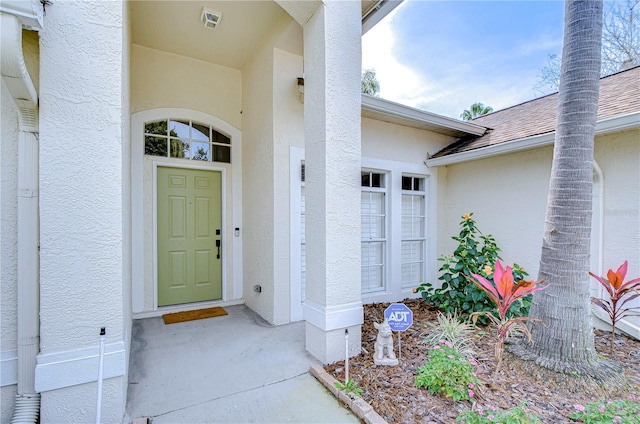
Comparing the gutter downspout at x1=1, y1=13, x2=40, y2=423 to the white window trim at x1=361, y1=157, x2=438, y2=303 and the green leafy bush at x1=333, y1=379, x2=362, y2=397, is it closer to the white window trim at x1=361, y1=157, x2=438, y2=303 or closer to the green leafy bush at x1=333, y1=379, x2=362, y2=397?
the green leafy bush at x1=333, y1=379, x2=362, y2=397

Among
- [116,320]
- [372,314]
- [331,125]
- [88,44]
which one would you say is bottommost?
[372,314]

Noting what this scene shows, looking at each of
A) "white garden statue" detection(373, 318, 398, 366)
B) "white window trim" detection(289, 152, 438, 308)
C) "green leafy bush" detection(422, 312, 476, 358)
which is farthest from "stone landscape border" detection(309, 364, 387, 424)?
"white window trim" detection(289, 152, 438, 308)

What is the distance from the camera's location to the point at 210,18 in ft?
12.9

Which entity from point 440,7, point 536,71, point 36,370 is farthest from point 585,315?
point 536,71

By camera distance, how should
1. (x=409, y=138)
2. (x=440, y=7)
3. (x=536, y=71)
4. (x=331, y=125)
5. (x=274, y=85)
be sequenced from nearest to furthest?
(x=331, y=125), (x=274, y=85), (x=409, y=138), (x=440, y=7), (x=536, y=71)

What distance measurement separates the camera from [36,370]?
1914 mm

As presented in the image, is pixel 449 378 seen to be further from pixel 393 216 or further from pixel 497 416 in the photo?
pixel 393 216

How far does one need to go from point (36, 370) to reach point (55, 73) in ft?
6.39

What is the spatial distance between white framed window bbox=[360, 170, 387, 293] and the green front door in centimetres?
259

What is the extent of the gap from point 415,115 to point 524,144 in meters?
1.83

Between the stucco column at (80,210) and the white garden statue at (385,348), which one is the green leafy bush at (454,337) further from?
the stucco column at (80,210)

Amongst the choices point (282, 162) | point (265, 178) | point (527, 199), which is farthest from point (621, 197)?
point (265, 178)

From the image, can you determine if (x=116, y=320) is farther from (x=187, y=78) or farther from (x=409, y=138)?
(x=409, y=138)

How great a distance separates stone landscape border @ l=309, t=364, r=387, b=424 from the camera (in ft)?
7.36
